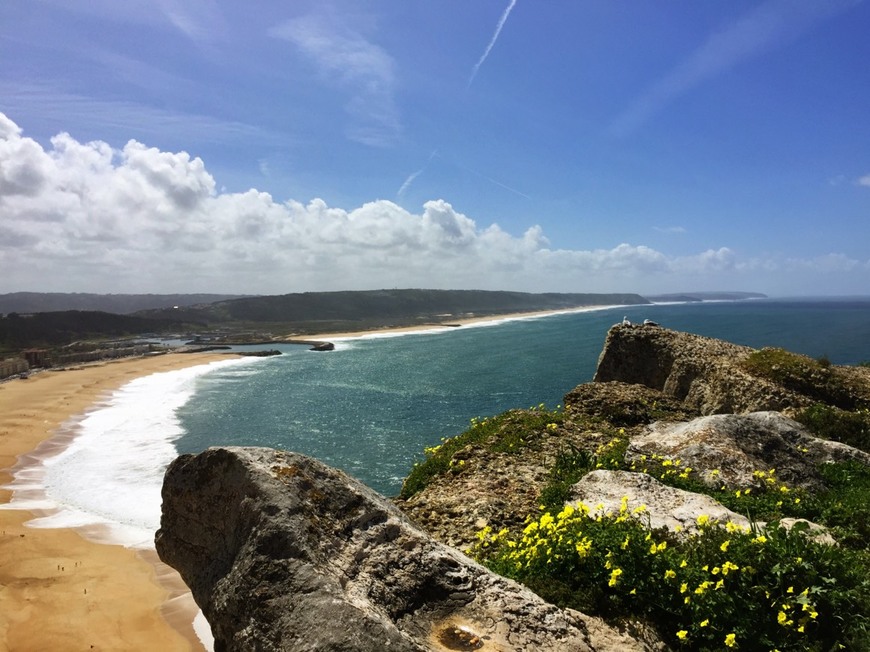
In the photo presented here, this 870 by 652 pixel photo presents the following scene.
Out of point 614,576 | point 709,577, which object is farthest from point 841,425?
point 614,576

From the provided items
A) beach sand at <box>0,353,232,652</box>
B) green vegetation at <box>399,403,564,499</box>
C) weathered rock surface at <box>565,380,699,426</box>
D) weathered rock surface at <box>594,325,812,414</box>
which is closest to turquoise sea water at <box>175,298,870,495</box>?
beach sand at <box>0,353,232,652</box>

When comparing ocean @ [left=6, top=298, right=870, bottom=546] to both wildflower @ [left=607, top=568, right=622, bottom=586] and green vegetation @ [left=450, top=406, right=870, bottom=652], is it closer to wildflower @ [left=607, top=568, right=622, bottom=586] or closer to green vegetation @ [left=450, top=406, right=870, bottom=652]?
green vegetation @ [left=450, top=406, right=870, bottom=652]

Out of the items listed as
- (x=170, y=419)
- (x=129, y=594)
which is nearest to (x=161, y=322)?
(x=170, y=419)

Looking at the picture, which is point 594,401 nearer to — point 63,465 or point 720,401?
point 720,401

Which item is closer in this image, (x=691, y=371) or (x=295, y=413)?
(x=691, y=371)

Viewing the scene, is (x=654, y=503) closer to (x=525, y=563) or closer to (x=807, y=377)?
(x=525, y=563)

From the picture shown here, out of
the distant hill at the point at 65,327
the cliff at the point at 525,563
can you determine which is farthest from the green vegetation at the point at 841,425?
the distant hill at the point at 65,327

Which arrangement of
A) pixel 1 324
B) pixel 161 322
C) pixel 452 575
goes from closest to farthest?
pixel 452 575 < pixel 1 324 < pixel 161 322
